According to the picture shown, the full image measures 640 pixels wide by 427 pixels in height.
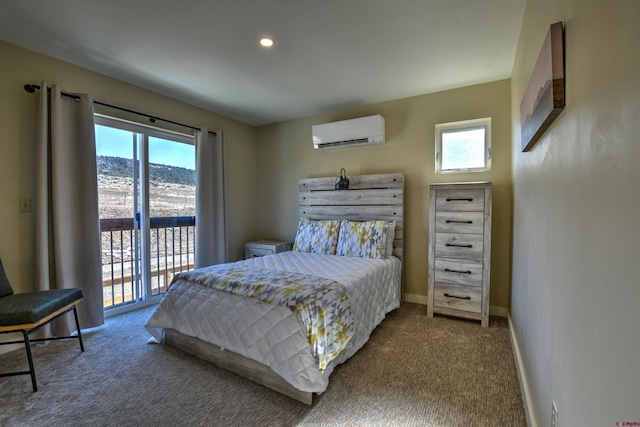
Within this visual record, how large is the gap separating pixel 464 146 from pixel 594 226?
2784 mm

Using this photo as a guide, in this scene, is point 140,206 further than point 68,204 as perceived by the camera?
Yes

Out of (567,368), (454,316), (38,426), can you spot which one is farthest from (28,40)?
(454,316)

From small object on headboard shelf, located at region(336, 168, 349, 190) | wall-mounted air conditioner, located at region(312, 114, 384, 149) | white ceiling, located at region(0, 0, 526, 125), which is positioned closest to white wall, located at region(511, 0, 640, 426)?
white ceiling, located at region(0, 0, 526, 125)

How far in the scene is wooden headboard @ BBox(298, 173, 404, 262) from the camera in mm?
3432

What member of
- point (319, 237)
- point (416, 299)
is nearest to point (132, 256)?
point (319, 237)

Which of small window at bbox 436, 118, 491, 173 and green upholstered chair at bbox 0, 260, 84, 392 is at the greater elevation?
small window at bbox 436, 118, 491, 173

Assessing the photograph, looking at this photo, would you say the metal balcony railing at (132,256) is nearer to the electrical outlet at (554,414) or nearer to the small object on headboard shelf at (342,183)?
the small object on headboard shelf at (342,183)

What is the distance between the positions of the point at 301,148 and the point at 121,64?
2.29 m

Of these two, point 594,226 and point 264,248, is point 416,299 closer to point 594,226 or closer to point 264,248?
point 264,248

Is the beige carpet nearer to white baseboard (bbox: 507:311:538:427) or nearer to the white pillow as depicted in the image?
white baseboard (bbox: 507:311:538:427)

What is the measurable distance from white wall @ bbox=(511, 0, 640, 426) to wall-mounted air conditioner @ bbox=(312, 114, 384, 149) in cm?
226

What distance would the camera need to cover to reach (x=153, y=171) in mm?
3400

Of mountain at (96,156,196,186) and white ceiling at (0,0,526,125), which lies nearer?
white ceiling at (0,0,526,125)

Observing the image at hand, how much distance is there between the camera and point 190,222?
3.80m
